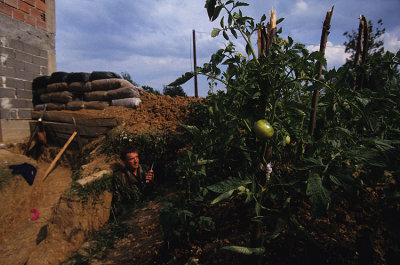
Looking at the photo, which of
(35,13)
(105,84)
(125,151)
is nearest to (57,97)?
(105,84)

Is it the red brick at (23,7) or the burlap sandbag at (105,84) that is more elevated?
the red brick at (23,7)

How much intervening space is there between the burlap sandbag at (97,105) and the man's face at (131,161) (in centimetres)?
245

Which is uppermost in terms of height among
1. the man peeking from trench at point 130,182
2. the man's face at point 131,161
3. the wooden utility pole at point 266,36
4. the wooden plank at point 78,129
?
the wooden utility pole at point 266,36

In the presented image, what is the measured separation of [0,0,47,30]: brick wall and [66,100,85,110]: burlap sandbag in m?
2.41

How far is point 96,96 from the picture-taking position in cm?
573

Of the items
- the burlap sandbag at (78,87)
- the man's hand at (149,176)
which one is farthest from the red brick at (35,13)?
the man's hand at (149,176)

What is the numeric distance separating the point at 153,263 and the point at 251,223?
87 centimetres

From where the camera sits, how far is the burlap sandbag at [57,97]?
6.02m

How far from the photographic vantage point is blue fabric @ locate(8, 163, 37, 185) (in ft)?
13.0

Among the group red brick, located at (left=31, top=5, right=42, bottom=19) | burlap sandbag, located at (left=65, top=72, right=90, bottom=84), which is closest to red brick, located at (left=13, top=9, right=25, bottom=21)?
red brick, located at (left=31, top=5, right=42, bottom=19)

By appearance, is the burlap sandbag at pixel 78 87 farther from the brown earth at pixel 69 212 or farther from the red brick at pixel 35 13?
the red brick at pixel 35 13

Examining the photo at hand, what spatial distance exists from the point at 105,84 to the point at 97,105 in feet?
1.94

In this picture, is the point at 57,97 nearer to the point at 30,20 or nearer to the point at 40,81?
the point at 40,81

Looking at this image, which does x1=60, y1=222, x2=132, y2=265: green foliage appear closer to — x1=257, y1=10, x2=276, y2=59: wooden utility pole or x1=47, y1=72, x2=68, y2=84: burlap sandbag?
x1=257, y1=10, x2=276, y2=59: wooden utility pole
